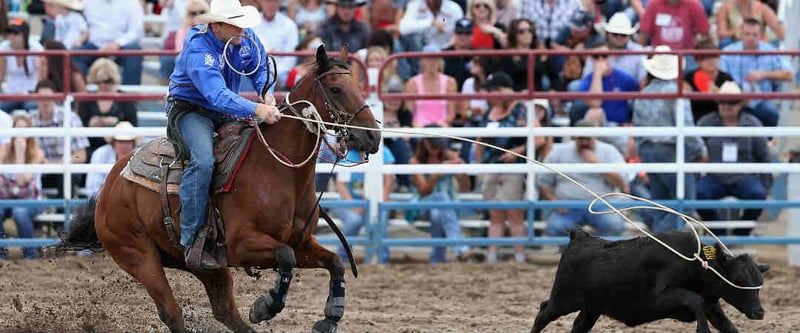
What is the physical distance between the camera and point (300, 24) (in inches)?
526

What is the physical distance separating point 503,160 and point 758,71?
7.97 feet

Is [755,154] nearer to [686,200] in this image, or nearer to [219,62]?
[686,200]

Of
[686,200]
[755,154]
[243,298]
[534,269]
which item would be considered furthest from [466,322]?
[755,154]

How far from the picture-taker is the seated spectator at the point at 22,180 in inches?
450

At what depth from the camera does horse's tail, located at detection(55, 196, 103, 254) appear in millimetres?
7859

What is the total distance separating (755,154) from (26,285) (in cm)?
627

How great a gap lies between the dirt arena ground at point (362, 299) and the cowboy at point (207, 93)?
49.9 inches

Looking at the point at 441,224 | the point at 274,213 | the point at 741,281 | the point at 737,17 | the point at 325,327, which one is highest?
the point at 737,17

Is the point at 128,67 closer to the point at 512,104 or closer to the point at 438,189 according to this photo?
the point at 438,189

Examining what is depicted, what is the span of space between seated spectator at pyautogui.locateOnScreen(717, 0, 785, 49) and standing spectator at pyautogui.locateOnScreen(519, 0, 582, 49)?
4.93ft

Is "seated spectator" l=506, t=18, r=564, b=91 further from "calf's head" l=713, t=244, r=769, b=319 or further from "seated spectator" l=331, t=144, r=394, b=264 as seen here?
"calf's head" l=713, t=244, r=769, b=319

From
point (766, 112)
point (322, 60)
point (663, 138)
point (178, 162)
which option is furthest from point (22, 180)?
point (766, 112)

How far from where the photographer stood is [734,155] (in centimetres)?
1167

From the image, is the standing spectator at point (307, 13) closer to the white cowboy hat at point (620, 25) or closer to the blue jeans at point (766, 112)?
the white cowboy hat at point (620, 25)
